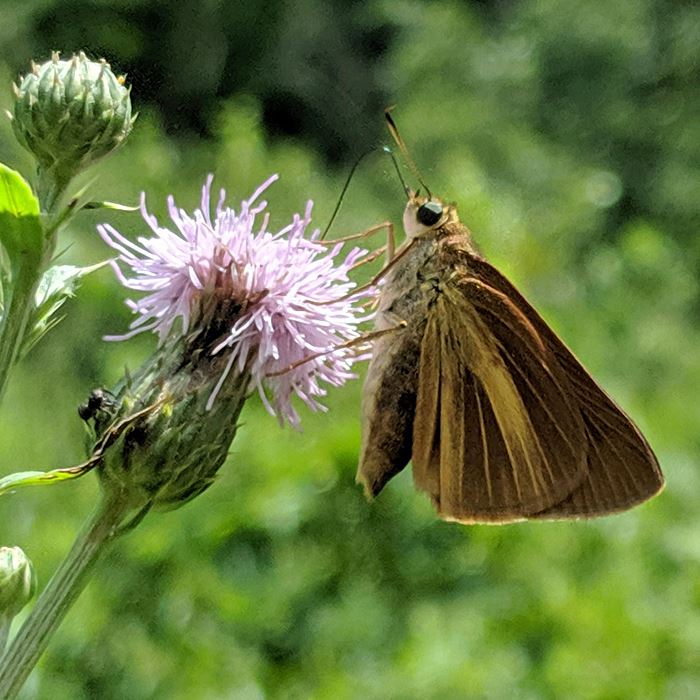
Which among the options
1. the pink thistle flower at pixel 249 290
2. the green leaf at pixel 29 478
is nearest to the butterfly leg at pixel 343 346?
the pink thistle flower at pixel 249 290

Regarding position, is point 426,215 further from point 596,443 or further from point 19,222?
point 19,222

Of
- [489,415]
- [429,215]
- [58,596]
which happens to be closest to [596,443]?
[489,415]

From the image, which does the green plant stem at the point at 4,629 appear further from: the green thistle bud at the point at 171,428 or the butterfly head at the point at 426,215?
the butterfly head at the point at 426,215

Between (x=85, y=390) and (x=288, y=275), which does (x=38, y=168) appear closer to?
(x=288, y=275)

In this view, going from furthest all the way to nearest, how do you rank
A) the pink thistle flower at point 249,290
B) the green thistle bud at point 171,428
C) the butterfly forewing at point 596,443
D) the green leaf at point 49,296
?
the butterfly forewing at point 596,443 → the pink thistle flower at point 249,290 → the green thistle bud at point 171,428 → the green leaf at point 49,296

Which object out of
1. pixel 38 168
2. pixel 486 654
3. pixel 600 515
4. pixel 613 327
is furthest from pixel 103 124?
pixel 613 327
